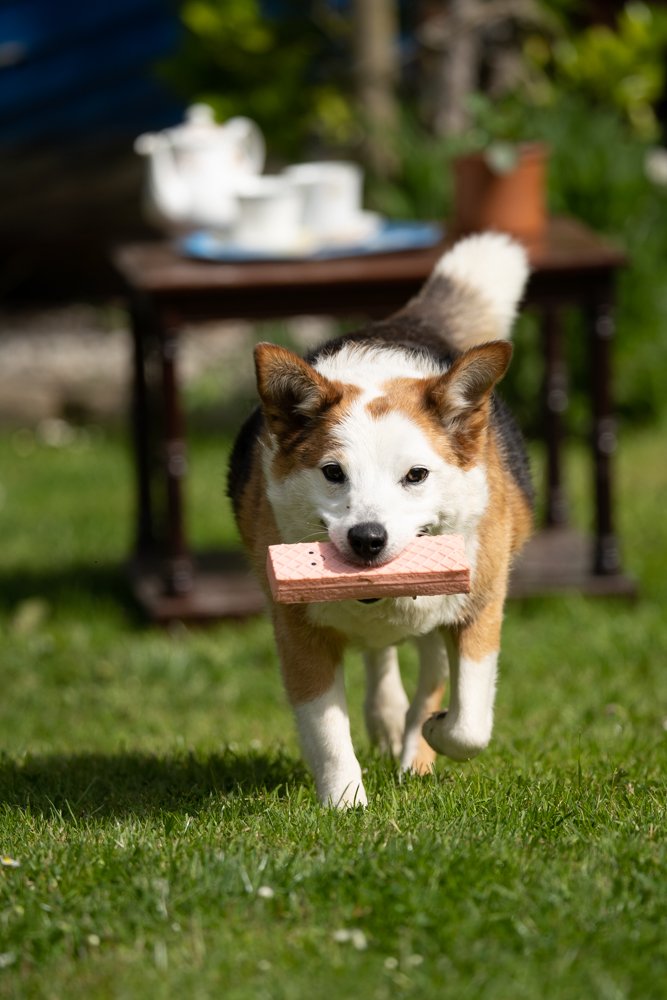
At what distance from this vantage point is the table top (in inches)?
267

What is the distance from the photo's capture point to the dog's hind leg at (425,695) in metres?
4.67

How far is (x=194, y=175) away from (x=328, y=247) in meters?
0.71

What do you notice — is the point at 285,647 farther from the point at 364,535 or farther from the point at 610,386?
the point at 610,386

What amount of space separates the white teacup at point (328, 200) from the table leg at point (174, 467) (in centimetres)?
83

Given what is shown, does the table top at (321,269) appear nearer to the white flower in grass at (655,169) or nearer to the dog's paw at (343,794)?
the white flower in grass at (655,169)

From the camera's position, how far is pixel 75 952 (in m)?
3.20

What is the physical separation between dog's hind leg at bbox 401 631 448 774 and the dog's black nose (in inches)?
41.3

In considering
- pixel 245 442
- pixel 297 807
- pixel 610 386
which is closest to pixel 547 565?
pixel 610 386

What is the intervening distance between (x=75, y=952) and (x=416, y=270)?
4160 millimetres

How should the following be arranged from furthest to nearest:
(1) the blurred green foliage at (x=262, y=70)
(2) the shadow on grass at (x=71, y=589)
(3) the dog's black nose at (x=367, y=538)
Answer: (1) the blurred green foliage at (x=262, y=70), (2) the shadow on grass at (x=71, y=589), (3) the dog's black nose at (x=367, y=538)

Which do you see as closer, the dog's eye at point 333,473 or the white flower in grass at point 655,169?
the dog's eye at point 333,473

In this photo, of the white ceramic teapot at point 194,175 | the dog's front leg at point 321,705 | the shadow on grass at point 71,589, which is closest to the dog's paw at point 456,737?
the dog's front leg at point 321,705

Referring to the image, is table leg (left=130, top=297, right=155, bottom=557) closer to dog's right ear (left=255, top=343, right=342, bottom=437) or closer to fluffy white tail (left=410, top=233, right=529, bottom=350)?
fluffy white tail (left=410, top=233, right=529, bottom=350)

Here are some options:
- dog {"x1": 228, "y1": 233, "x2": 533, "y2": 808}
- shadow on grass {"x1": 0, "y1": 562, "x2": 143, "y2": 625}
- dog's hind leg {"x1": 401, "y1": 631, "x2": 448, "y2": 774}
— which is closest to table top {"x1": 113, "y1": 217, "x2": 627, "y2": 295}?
shadow on grass {"x1": 0, "y1": 562, "x2": 143, "y2": 625}
